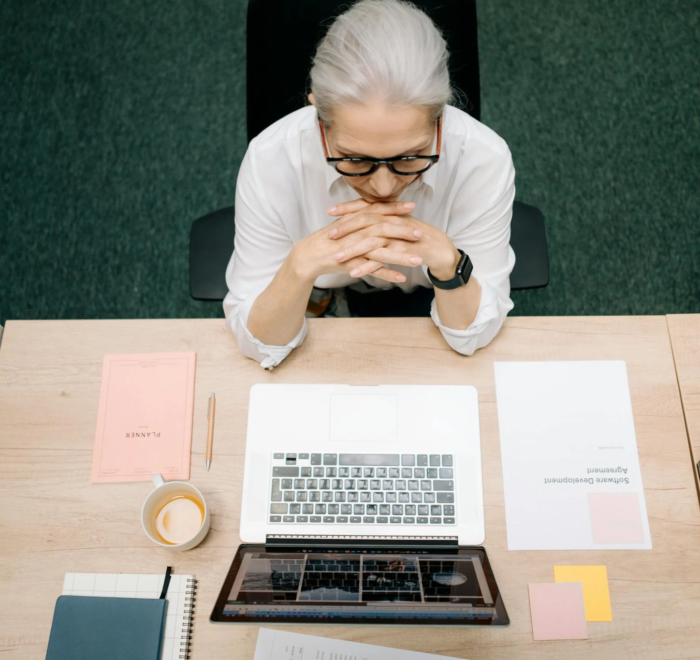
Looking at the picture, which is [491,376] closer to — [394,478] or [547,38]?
[394,478]

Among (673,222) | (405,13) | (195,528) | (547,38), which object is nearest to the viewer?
(405,13)

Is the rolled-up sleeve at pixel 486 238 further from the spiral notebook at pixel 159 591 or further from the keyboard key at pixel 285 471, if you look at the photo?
the spiral notebook at pixel 159 591

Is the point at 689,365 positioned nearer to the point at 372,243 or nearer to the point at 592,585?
the point at 592,585

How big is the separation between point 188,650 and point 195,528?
7.1 inches

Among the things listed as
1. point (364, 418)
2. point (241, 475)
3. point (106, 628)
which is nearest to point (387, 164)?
point (364, 418)

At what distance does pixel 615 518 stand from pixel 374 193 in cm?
67

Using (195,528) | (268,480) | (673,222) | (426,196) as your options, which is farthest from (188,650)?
(673,222)

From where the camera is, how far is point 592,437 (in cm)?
101

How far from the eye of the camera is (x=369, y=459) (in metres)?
0.98

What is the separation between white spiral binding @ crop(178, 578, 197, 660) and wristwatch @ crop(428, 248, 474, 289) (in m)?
0.64

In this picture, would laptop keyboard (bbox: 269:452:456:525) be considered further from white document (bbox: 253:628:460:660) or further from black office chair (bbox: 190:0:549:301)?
black office chair (bbox: 190:0:549:301)

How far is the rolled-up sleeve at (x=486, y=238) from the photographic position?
3.39ft

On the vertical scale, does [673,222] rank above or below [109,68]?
below

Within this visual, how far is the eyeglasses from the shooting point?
871 millimetres
